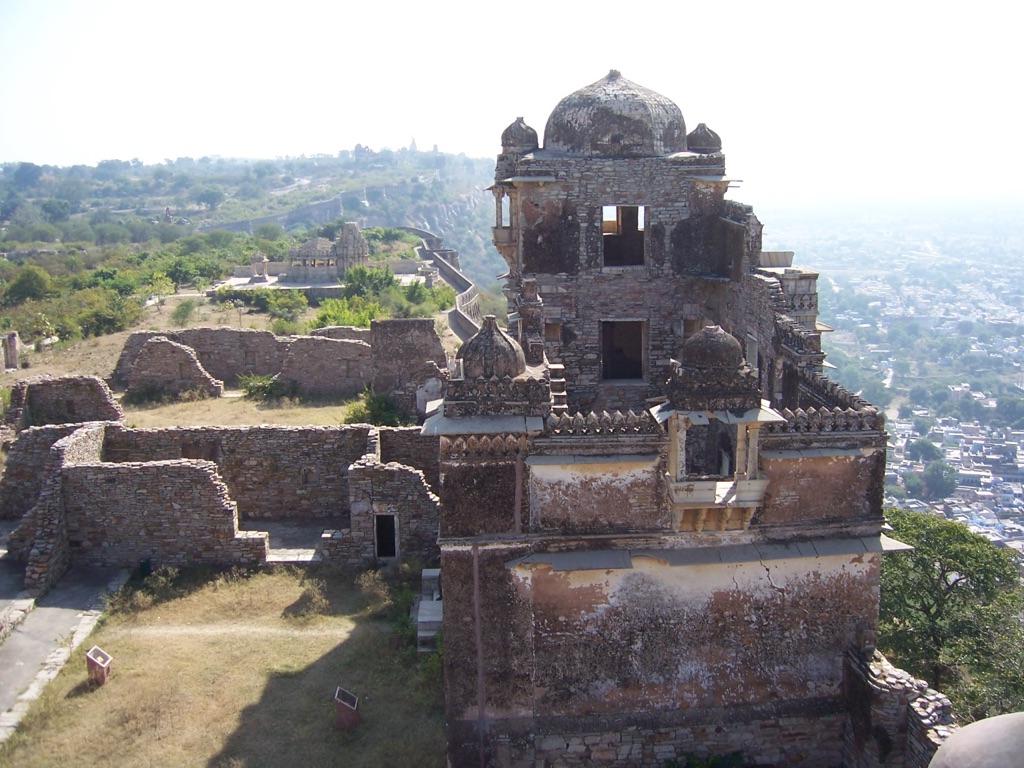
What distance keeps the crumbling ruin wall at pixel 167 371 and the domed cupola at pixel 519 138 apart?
524 inches

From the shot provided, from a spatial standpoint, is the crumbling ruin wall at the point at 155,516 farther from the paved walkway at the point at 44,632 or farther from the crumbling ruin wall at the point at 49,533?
the paved walkway at the point at 44,632

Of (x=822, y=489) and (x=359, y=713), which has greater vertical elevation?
(x=822, y=489)

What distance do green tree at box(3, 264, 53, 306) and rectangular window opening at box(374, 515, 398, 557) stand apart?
37.8 meters

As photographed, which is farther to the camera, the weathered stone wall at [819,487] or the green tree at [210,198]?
the green tree at [210,198]

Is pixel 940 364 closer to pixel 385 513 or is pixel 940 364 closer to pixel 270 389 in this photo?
pixel 270 389

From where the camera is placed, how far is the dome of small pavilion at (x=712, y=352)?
1050 cm

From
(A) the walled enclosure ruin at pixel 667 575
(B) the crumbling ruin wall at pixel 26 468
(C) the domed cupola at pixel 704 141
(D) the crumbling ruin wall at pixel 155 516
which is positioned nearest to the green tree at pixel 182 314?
(B) the crumbling ruin wall at pixel 26 468

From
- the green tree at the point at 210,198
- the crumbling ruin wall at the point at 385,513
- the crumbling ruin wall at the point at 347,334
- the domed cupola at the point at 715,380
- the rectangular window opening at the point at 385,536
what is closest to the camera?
the domed cupola at the point at 715,380

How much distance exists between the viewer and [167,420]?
24.6 metres

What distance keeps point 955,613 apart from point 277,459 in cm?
1202

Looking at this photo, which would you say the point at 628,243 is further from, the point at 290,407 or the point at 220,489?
the point at 290,407

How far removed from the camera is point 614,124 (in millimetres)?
17031

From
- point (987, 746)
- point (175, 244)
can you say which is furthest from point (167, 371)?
point (175, 244)

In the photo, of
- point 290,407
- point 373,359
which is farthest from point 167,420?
point 373,359
